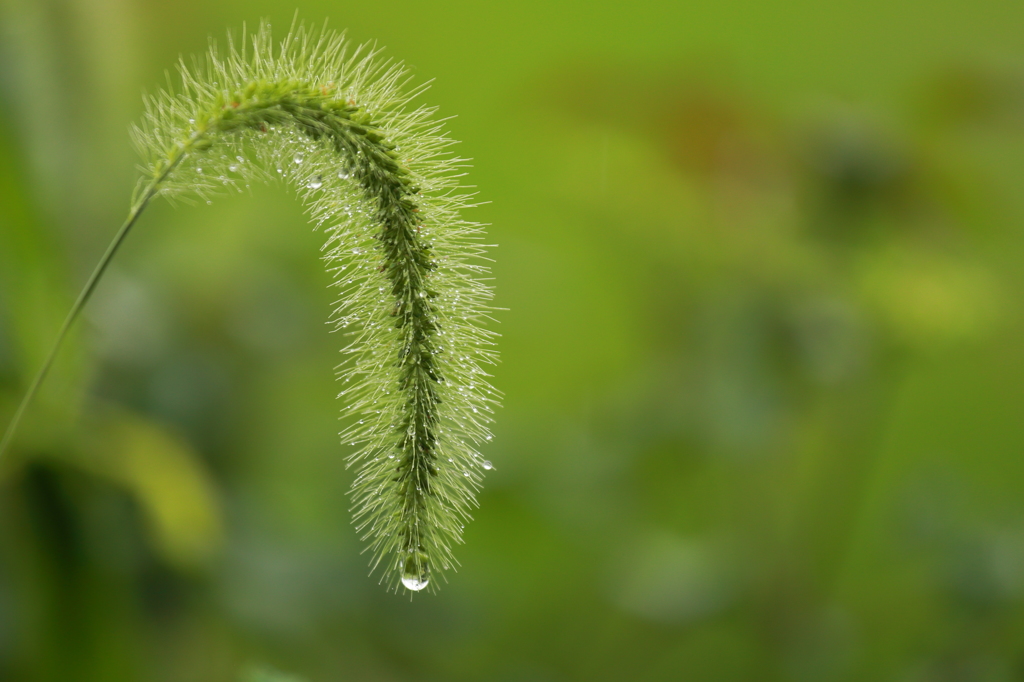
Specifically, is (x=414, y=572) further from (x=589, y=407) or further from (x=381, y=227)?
(x=589, y=407)

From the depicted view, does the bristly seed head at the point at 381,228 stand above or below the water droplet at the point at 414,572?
above

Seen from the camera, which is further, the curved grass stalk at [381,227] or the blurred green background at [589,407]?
the blurred green background at [589,407]

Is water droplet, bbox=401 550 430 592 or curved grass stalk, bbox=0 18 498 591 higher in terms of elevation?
curved grass stalk, bbox=0 18 498 591

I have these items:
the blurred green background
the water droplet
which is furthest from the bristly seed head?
the blurred green background

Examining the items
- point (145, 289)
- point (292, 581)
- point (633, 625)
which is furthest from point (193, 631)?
point (633, 625)

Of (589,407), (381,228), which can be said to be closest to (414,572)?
(381,228)

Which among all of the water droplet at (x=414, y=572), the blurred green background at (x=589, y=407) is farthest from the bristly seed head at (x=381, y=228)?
the blurred green background at (x=589, y=407)

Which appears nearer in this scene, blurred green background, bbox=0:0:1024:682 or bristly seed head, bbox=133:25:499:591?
bristly seed head, bbox=133:25:499:591

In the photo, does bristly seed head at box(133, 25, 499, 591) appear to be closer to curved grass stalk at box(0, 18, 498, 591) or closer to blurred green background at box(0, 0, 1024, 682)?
curved grass stalk at box(0, 18, 498, 591)

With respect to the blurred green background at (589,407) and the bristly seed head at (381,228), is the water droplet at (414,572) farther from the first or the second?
the blurred green background at (589,407)
